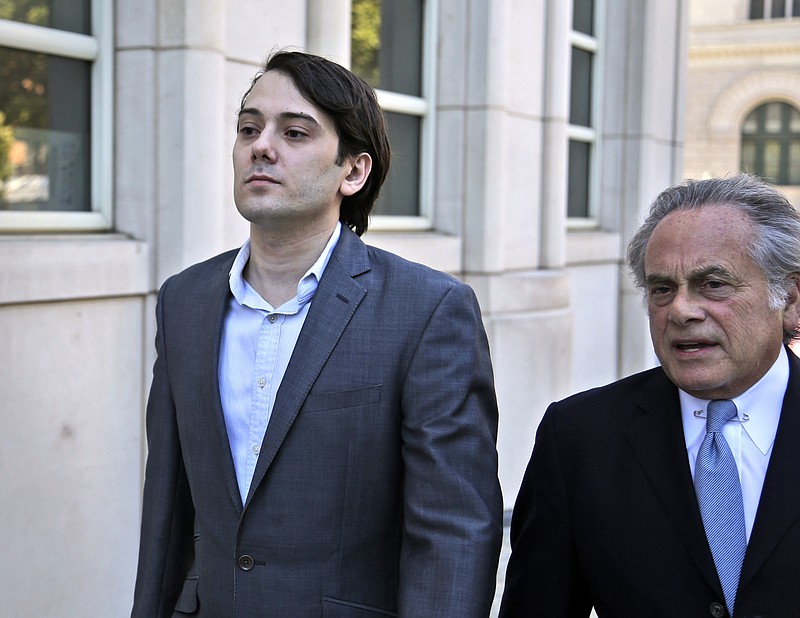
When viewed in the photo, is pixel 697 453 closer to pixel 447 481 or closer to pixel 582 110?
pixel 447 481

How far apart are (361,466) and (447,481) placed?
0.68 feet

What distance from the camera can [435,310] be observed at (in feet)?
9.27

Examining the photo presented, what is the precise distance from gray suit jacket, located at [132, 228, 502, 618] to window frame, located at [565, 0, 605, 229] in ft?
24.4

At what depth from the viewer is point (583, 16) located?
10195mm

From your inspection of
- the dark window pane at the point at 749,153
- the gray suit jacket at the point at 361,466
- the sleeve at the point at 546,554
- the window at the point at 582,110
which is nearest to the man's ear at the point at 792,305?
the sleeve at the point at 546,554

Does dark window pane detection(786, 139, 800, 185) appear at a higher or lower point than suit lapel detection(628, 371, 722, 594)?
higher

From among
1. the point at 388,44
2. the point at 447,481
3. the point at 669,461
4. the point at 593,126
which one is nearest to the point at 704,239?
the point at 669,461

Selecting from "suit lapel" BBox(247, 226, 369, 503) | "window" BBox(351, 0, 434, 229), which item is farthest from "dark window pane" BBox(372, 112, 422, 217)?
"suit lapel" BBox(247, 226, 369, 503)

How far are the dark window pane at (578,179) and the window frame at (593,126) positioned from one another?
4 cm

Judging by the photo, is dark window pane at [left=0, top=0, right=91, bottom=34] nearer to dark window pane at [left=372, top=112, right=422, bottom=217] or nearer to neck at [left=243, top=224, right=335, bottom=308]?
neck at [left=243, top=224, right=335, bottom=308]

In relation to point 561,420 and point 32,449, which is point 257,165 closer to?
point 561,420

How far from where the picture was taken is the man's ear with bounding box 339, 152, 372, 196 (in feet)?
9.84

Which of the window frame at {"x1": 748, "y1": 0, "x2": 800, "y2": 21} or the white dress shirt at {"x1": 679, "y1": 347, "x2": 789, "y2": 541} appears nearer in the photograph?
the white dress shirt at {"x1": 679, "y1": 347, "x2": 789, "y2": 541}

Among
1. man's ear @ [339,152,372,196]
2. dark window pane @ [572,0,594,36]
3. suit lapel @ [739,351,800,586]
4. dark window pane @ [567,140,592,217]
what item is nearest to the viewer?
suit lapel @ [739,351,800,586]
